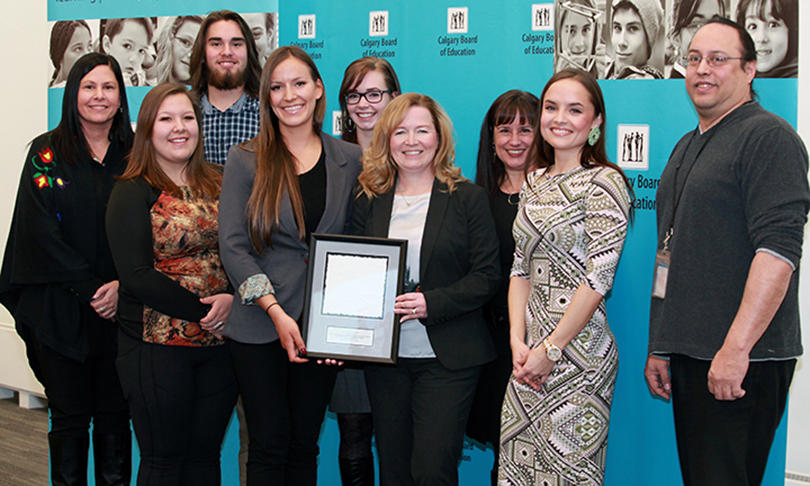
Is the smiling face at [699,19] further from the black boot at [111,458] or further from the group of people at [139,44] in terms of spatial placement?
the black boot at [111,458]

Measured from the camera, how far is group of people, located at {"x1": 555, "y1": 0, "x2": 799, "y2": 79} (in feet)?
9.61

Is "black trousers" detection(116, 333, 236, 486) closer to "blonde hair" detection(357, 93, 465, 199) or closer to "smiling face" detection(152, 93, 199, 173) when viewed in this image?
"smiling face" detection(152, 93, 199, 173)

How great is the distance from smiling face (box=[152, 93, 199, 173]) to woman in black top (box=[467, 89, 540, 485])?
121cm

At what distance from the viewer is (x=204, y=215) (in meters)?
2.81

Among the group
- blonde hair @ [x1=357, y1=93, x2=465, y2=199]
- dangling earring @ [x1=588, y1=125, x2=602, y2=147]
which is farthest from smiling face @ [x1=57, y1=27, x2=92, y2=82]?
dangling earring @ [x1=588, y1=125, x2=602, y2=147]

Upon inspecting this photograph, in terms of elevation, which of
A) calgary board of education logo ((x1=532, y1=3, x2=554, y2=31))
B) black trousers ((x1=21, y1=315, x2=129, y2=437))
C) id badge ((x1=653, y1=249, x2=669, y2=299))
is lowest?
black trousers ((x1=21, y1=315, x2=129, y2=437))

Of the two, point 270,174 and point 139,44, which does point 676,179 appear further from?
point 139,44

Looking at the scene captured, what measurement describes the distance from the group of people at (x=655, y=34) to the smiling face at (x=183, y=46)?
2.11m

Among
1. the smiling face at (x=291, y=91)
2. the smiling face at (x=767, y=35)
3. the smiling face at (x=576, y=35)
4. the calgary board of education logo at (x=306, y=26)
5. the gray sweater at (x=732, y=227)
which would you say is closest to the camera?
the gray sweater at (x=732, y=227)

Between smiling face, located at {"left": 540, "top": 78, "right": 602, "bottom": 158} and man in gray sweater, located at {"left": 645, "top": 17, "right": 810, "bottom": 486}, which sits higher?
smiling face, located at {"left": 540, "top": 78, "right": 602, "bottom": 158}

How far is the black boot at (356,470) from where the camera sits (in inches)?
125

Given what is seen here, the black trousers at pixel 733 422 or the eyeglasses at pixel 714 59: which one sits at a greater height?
the eyeglasses at pixel 714 59

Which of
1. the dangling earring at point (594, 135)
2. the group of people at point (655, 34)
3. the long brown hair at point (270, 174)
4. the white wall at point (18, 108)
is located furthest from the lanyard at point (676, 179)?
the white wall at point (18, 108)

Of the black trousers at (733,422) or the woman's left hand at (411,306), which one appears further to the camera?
the woman's left hand at (411,306)
